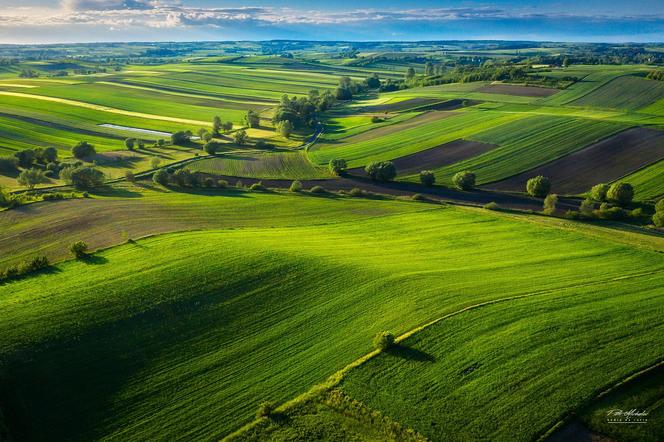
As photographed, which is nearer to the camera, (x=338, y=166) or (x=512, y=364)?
(x=512, y=364)

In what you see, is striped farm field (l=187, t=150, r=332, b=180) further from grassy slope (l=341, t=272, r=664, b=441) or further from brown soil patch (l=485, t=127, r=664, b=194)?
grassy slope (l=341, t=272, r=664, b=441)

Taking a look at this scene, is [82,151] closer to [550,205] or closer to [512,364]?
[550,205]

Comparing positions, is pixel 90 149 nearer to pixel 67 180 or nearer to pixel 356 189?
pixel 67 180

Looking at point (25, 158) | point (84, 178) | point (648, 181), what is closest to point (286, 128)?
point (84, 178)

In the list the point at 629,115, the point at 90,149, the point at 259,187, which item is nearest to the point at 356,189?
the point at 259,187

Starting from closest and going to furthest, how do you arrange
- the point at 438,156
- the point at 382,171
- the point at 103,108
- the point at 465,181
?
the point at 465,181 → the point at 382,171 → the point at 438,156 → the point at 103,108

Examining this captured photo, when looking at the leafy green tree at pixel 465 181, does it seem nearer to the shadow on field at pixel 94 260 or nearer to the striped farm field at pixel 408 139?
the striped farm field at pixel 408 139

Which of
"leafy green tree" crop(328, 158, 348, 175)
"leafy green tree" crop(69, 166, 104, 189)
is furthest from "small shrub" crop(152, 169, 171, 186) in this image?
"leafy green tree" crop(328, 158, 348, 175)
